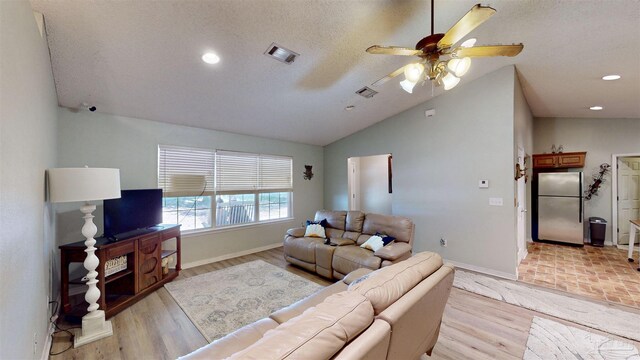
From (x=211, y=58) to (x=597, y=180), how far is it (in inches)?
298

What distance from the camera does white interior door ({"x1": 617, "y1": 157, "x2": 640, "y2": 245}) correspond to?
4.98 meters

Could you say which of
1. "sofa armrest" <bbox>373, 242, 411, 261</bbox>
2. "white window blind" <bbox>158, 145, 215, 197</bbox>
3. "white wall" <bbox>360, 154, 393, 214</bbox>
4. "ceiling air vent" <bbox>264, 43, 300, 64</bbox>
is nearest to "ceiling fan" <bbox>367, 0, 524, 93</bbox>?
"ceiling air vent" <bbox>264, 43, 300, 64</bbox>

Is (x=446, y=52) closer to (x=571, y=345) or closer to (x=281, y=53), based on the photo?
(x=281, y=53)

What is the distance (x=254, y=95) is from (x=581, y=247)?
7.03m

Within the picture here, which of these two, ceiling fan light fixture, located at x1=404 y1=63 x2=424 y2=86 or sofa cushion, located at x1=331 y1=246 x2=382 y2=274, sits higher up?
ceiling fan light fixture, located at x1=404 y1=63 x2=424 y2=86

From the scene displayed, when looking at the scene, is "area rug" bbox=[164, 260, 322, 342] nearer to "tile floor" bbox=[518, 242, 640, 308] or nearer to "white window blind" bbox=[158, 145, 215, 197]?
"white window blind" bbox=[158, 145, 215, 197]

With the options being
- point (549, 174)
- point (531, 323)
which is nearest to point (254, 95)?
point (531, 323)

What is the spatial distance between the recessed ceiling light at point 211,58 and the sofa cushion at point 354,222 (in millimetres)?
2939

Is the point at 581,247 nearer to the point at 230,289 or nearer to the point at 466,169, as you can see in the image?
the point at 466,169

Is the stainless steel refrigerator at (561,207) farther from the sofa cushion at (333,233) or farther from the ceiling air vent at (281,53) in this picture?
the ceiling air vent at (281,53)

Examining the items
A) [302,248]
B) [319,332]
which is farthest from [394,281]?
[302,248]

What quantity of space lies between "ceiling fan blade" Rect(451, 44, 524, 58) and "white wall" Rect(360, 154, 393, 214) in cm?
Answer: 412

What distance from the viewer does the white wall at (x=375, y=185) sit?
20.2ft

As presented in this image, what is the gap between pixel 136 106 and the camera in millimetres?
3256
